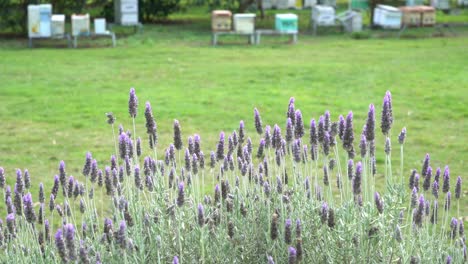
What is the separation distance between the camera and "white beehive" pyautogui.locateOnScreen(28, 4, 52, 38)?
739 inches

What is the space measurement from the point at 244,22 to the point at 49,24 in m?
4.86

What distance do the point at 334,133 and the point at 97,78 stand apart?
11119mm

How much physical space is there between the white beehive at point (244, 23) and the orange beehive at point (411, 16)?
448cm

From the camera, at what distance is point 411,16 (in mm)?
21438

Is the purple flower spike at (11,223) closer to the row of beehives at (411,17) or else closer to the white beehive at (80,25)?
the white beehive at (80,25)

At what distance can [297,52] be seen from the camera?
18.3 meters

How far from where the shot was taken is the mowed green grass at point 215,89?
995 centimetres

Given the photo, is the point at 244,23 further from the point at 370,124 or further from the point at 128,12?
the point at 370,124

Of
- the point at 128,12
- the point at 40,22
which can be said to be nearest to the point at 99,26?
the point at 40,22

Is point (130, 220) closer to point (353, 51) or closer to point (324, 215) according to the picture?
point (324, 215)

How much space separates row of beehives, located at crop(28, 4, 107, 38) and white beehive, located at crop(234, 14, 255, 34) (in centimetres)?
338

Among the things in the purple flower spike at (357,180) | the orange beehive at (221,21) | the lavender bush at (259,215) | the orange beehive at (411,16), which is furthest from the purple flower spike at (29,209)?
the orange beehive at (411,16)

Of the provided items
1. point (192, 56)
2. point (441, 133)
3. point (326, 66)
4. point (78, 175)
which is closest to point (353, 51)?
point (326, 66)

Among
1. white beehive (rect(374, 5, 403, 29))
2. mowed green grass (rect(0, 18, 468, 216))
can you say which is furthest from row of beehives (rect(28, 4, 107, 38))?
white beehive (rect(374, 5, 403, 29))
